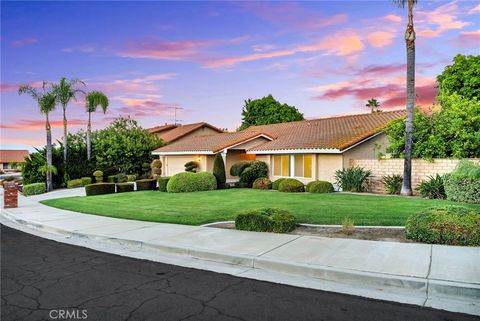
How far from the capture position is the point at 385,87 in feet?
95.2

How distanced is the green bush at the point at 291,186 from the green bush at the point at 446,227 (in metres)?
14.2

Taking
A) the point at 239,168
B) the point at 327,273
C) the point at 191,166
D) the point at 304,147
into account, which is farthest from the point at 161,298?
the point at 191,166

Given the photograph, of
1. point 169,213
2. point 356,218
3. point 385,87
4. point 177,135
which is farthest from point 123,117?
point 356,218

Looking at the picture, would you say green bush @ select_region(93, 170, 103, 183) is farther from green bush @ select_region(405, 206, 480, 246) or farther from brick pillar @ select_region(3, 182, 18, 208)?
green bush @ select_region(405, 206, 480, 246)

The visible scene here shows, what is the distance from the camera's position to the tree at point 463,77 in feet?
75.3

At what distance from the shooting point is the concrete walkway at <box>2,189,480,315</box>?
17.7 feet

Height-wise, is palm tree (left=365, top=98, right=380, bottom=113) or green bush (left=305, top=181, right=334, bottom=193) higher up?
palm tree (left=365, top=98, right=380, bottom=113)

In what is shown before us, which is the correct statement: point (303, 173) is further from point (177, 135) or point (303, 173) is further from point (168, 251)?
point (177, 135)

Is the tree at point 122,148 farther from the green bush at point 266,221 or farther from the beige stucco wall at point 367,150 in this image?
the green bush at point 266,221

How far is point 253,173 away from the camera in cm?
2711

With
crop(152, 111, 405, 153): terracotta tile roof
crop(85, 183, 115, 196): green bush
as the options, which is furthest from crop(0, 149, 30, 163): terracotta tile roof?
crop(85, 183, 115, 196): green bush

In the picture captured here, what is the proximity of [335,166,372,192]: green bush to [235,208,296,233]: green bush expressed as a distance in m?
12.3

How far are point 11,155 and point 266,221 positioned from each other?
10997cm

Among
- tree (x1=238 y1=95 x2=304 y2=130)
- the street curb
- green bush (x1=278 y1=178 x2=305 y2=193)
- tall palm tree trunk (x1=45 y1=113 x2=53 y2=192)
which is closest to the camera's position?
the street curb
